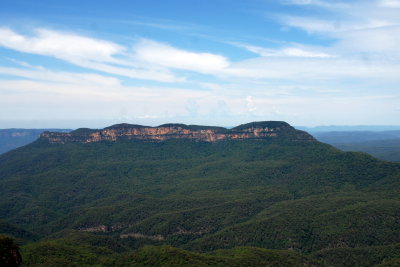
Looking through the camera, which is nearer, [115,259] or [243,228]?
[115,259]

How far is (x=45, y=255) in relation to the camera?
8969 centimetres

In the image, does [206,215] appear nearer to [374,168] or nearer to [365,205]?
[365,205]

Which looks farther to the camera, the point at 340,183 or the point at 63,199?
the point at 63,199

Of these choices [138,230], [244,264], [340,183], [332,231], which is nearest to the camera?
[244,264]

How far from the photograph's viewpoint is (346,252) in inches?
4139

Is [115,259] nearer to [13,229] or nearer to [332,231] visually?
[13,229]

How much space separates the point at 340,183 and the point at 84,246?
127536 mm

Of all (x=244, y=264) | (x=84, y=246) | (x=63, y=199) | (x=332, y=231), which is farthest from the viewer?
(x=63, y=199)

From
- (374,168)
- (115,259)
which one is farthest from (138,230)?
(374,168)

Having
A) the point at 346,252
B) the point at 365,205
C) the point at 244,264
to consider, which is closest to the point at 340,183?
the point at 365,205

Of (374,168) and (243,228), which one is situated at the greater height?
Answer: (374,168)

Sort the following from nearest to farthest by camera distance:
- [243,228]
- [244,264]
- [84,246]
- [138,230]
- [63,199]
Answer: [244,264] → [84,246] → [243,228] → [138,230] → [63,199]

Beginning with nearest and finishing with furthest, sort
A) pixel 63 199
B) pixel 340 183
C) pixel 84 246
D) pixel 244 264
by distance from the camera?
pixel 244 264
pixel 84 246
pixel 340 183
pixel 63 199

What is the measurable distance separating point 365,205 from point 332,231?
18.7m
